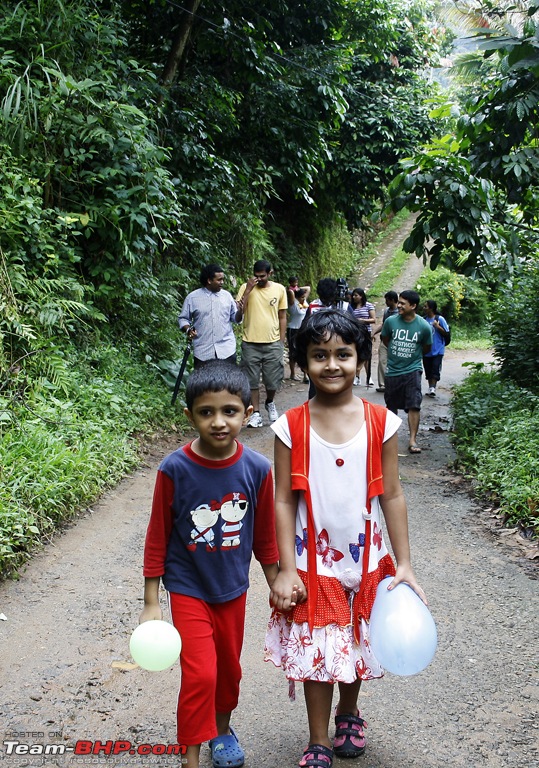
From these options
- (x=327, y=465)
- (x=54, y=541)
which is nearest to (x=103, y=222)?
(x=54, y=541)

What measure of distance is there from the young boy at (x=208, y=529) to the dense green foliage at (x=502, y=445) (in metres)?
3.40

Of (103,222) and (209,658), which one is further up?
(103,222)

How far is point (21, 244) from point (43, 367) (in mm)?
1216

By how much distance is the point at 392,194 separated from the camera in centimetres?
739

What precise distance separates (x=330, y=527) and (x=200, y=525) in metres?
0.47

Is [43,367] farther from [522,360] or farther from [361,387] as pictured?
[361,387]

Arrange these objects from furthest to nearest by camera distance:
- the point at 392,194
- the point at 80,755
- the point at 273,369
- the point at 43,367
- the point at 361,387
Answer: the point at 361,387
the point at 273,369
the point at 392,194
the point at 43,367
the point at 80,755

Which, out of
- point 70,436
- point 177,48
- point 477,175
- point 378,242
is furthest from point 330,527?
point 378,242

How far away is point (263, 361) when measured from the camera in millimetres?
8930

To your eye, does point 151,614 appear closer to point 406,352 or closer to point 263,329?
point 406,352

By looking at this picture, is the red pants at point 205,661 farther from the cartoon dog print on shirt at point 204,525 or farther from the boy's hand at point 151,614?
the cartoon dog print on shirt at point 204,525

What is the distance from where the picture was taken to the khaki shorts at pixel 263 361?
349 inches

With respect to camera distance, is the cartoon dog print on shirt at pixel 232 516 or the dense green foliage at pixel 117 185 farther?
the dense green foliage at pixel 117 185

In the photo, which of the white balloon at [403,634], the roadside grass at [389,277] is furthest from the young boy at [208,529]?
the roadside grass at [389,277]
